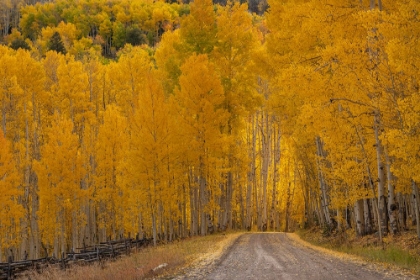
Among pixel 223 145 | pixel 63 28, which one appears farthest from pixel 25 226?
pixel 63 28

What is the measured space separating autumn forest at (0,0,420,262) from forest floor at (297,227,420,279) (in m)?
0.59

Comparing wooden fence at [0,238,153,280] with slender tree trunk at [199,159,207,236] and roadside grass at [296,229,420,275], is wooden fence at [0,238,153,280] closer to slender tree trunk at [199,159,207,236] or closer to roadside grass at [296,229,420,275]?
slender tree trunk at [199,159,207,236]

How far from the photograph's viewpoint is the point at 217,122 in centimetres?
2292

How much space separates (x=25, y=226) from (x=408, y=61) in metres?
24.7

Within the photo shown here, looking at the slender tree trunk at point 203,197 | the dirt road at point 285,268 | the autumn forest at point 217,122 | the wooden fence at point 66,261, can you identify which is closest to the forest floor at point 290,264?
the dirt road at point 285,268

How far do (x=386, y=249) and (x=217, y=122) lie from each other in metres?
12.0

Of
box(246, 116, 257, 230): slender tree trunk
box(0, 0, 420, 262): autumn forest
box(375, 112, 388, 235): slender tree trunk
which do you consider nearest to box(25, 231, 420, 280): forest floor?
box(375, 112, 388, 235): slender tree trunk

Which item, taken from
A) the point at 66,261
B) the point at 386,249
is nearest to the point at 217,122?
the point at 66,261

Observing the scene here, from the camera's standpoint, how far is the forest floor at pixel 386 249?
10906 mm

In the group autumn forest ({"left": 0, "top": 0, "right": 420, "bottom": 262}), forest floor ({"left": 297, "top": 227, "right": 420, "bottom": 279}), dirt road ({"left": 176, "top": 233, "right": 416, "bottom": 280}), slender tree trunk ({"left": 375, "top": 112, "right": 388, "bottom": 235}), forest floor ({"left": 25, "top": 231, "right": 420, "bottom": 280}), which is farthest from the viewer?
slender tree trunk ({"left": 375, "top": 112, "right": 388, "bottom": 235})

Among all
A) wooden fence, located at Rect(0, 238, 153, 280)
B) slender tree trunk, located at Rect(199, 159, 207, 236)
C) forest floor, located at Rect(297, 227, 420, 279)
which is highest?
slender tree trunk, located at Rect(199, 159, 207, 236)

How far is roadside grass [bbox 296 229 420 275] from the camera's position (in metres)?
11.0

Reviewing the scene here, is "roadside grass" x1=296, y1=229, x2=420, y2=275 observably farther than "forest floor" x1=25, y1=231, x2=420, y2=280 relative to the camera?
Yes

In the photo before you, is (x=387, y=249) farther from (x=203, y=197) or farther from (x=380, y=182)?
(x=203, y=197)
